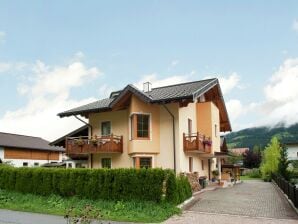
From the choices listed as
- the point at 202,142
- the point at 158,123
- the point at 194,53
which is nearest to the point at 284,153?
the point at 202,142

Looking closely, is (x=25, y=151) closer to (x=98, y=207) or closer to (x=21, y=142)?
(x=21, y=142)

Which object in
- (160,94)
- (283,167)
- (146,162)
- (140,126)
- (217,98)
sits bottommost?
(283,167)

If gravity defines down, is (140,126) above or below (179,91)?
below

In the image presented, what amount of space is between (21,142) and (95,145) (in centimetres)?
2539

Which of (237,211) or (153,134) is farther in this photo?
(153,134)

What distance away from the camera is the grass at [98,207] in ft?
52.4

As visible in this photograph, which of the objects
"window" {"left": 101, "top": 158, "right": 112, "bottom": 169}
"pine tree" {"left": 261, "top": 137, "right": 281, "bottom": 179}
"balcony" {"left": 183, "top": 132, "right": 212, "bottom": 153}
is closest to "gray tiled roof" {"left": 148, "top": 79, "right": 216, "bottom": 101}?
"balcony" {"left": 183, "top": 132, "right": 212, "bottom": 153}

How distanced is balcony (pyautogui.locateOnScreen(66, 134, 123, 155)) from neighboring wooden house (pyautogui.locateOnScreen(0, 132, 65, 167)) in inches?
643

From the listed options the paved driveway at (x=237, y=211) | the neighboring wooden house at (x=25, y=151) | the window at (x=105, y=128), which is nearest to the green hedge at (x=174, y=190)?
the paved driveway at (x=237, y=211)

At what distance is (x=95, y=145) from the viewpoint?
85.1 ft

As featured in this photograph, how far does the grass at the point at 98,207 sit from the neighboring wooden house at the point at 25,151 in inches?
835

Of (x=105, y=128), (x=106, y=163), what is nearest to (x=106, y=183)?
(x=106, y=163)

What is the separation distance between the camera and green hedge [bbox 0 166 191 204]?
17.7 m

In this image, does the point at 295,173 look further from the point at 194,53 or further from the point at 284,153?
the point at 194,53
